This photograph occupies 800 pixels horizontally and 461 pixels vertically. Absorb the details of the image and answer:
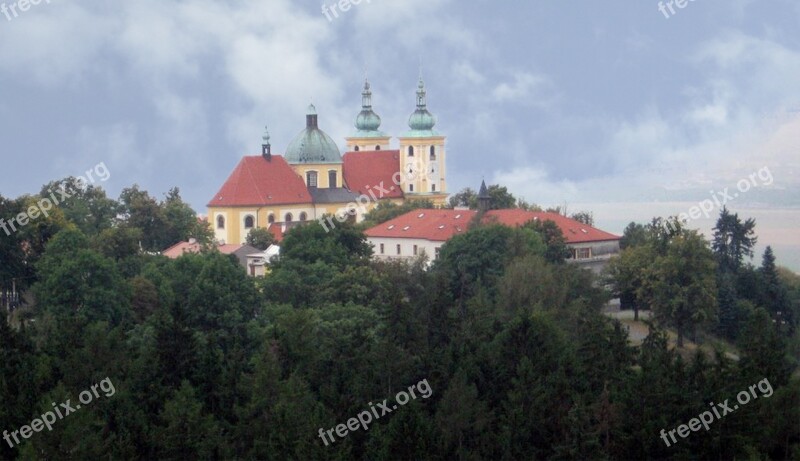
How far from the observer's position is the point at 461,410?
4294 cm

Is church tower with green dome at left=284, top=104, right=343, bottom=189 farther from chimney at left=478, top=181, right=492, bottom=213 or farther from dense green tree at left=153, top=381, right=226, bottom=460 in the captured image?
dense green tree at left=153, top=381, right=226, bottom=460

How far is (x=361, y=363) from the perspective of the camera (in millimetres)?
47719

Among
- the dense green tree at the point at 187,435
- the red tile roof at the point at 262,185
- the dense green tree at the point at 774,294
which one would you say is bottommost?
the dense green tree at the point at 187,435

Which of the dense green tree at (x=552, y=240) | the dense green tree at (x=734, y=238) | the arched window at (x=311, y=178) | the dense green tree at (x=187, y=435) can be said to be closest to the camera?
the dense green tree at (x=187, y=435)

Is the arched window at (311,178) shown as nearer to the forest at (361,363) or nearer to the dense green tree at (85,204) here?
the dense green tree at (85,204)

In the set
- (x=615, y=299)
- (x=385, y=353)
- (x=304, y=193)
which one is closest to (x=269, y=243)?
(x=304, y=193)

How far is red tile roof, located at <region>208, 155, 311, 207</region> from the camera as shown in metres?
100

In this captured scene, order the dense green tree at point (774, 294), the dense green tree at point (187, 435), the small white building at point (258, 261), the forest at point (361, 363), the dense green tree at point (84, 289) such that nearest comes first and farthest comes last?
1. the dense green tree at point (187, 435)
2. the forest at point (361, 363)
3. the dense green tree at point (84, 289)
4. the dense green tree at point (774, 294)
5. the small white building at point (258, 261)

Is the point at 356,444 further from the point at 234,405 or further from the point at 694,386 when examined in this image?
the point at 694,386

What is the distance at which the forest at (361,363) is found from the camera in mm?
41812

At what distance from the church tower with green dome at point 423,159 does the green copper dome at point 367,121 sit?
11.4 ft

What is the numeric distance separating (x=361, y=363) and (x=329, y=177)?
59448mm

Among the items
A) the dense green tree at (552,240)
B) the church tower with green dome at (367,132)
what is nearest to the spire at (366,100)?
the church tower with green dome at (367,132)

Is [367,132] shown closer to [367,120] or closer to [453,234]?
[367,120]
